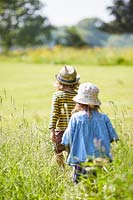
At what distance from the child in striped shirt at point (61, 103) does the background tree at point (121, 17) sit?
36493 millimetres

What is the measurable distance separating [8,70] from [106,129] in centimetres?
1768

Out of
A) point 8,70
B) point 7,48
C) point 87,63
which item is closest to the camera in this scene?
point 8,70

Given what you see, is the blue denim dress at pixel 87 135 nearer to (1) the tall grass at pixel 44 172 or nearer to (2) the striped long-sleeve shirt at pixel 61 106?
(1) the tall grass at pixel 44 172

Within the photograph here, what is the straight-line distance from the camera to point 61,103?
5.35 meters

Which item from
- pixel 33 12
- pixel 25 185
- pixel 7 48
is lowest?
pixel 25 185

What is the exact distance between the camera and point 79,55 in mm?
26359

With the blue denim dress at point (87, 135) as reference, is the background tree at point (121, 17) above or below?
above

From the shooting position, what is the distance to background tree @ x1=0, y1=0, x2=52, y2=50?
151ft

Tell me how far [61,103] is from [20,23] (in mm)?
42426

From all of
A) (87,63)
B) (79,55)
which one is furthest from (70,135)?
(79,55)

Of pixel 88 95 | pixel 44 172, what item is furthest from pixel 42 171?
pixel 88 95

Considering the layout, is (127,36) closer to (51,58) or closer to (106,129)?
(51,58)

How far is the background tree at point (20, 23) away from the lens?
1807 inches

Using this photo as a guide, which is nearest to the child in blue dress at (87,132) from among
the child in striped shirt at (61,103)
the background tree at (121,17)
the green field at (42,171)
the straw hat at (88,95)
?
the straw hat at (88,95)
